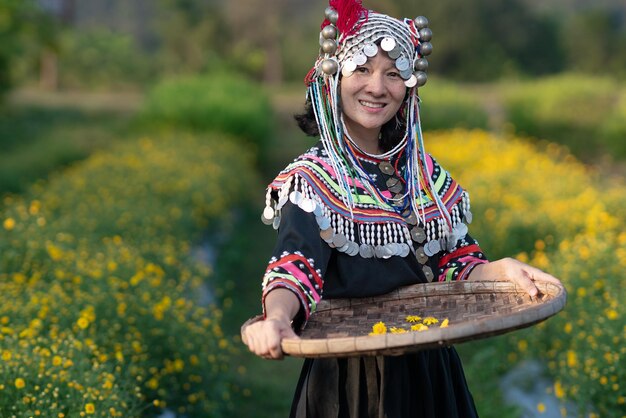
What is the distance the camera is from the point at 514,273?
2383 millimetres

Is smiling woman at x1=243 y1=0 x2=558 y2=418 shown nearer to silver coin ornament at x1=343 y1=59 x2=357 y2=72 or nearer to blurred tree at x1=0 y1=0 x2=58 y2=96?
silver coin ornament at x1=343 y1=59 x2=357 y2=72

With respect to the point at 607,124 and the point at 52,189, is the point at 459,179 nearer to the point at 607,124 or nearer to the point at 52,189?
the point at 52,189

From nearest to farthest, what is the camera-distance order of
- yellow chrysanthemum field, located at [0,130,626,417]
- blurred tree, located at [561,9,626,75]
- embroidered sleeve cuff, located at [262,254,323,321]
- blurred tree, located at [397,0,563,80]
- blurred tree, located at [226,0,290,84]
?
embroidered sleeve cuff, located at [262,254,323,321] → yellow chrysanthemum field, located at [0,130,626,417] → blurred tree, located at [397,0,563,80] → blurred tree, located at [226,0,290,84] → blurred tree, located at [561,9,626,75]

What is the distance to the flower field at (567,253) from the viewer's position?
396 centimetres

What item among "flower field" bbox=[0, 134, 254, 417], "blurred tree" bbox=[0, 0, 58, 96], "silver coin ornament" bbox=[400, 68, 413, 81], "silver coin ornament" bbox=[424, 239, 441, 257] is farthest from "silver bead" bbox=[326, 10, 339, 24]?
"blurred tree" bbox=[0, 0, 58, 96]

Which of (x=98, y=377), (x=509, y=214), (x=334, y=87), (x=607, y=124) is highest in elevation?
(x=607, y=124)

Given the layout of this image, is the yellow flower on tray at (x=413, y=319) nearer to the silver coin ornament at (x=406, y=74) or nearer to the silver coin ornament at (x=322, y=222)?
the silver coin ornament at (x=322, y=222)

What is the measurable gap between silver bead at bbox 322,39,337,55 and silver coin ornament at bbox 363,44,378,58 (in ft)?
0.29

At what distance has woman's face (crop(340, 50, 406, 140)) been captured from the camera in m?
2.42

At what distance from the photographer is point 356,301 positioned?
7.86 ft

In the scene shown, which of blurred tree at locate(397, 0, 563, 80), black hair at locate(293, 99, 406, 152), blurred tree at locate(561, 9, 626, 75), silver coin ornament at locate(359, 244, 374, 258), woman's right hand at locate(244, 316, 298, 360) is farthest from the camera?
blurred tree at locate(561, 9, 626, 75)

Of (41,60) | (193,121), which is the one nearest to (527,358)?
(193,121)

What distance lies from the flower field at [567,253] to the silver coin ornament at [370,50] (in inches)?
80.1

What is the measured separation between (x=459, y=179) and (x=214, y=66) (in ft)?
56.7
